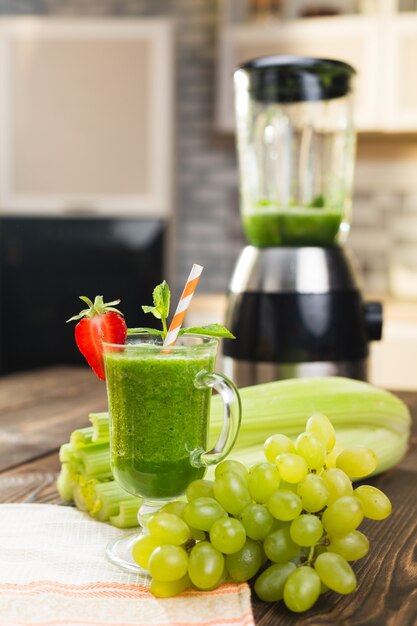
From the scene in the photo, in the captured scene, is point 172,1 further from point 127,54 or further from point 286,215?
point 286,215

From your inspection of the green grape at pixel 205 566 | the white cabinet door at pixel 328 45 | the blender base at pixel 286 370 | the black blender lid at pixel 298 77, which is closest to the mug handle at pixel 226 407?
the green grape at pixel 205 566

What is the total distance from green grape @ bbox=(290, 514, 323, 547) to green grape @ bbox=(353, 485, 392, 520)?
7cm

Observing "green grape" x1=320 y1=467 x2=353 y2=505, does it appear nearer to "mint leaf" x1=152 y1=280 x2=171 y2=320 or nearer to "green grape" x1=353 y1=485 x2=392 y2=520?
"green grape" x1=353 y1=485 x2=392 y2=520

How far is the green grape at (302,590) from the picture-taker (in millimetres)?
665

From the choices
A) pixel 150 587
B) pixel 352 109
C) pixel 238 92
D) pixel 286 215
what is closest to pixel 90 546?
pixel 150 587

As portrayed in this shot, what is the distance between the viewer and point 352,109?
179 cm

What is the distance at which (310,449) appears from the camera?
76 centimetres

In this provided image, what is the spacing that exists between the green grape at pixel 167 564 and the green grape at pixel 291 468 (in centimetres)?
12

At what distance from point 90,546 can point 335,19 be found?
279 centimetres

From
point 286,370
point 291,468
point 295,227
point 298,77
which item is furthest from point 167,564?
point 298,77

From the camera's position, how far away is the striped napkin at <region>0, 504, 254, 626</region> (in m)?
0.65

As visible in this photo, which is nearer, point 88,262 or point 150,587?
point 150,587

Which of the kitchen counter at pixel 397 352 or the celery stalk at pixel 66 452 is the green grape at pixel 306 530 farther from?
the kitchen counter at pixel 397 352

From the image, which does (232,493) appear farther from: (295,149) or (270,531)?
(295,149)
